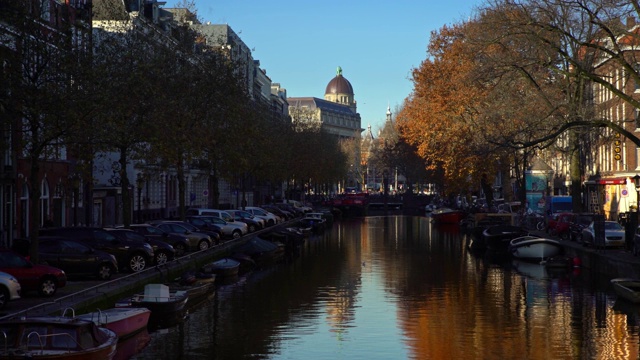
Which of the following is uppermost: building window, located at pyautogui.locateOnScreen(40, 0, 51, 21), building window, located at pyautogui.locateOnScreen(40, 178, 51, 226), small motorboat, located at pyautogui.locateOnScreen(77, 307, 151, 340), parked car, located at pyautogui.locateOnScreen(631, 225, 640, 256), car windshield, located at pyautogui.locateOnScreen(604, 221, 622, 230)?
building window, located at pyautogui.locateOnScreen(40, 0, 51, 21)

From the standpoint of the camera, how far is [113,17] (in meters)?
51.8

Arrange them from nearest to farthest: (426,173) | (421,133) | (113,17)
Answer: (113,17) → (421,133) → (426,173)

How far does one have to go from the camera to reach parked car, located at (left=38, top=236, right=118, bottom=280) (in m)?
36.0

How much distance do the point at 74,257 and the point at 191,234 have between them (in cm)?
1704

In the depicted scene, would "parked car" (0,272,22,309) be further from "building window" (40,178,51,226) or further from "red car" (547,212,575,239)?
"red car" (547,212,575,239)

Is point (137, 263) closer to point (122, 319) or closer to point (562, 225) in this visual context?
point (122, 319)

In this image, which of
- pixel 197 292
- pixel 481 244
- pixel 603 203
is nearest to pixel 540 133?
pixel 481 244

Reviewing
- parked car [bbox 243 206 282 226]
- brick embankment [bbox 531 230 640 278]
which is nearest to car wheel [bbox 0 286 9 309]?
brick embankment [bbox 531 230 640 278]

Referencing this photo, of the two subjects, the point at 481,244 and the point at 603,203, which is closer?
the point at 481,244

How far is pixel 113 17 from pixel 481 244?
29.4 m

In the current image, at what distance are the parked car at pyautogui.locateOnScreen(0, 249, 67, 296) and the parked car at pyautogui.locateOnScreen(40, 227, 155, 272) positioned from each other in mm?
8709

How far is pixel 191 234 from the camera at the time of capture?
53.1 m

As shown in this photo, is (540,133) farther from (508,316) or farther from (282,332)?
(282,332)

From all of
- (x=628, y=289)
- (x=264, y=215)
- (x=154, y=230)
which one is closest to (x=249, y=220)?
(x=264, y=215)
